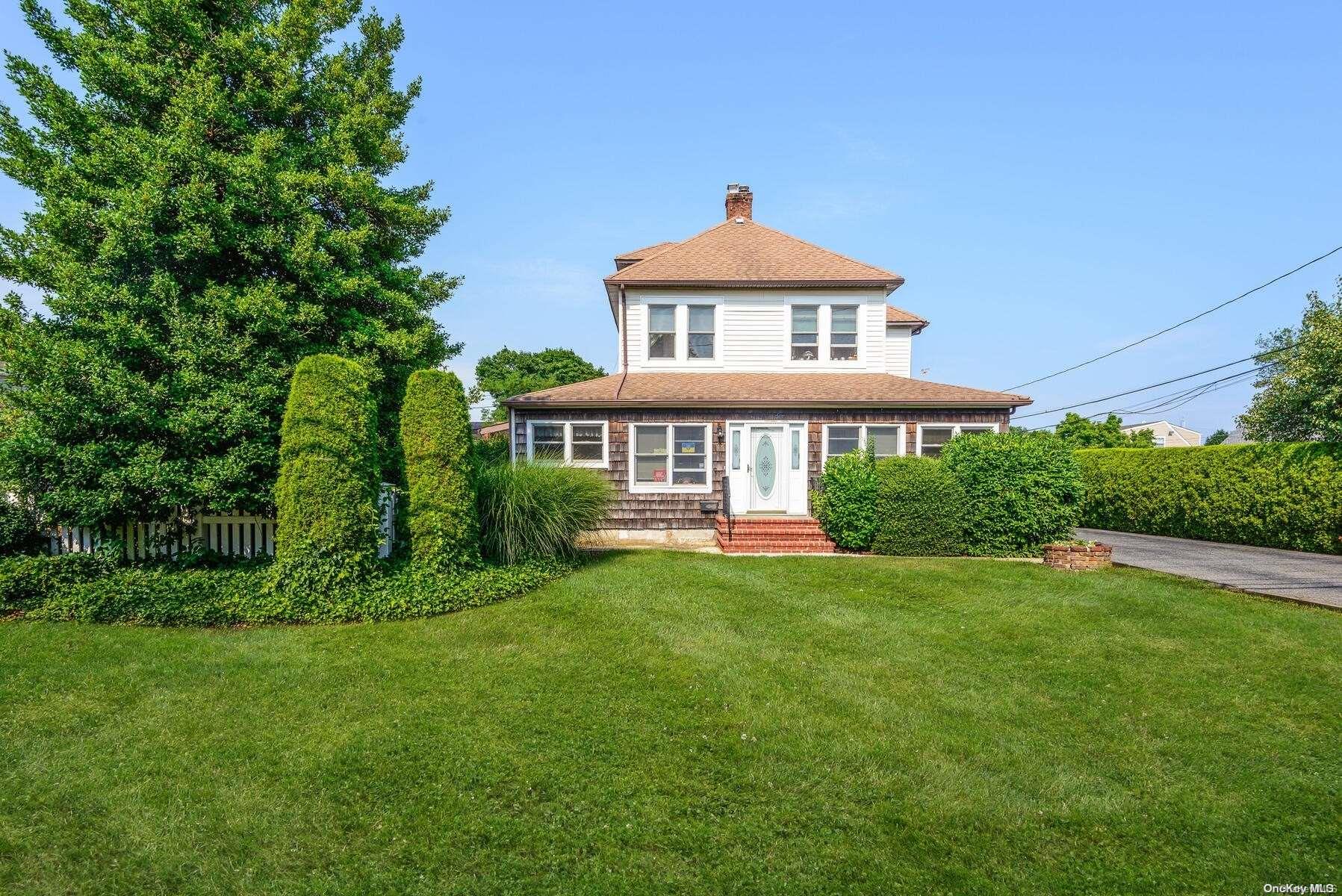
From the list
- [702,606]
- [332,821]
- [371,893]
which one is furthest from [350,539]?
[371,893]

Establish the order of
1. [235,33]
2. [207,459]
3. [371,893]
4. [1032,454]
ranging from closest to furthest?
[371,893] < [207,459] < [235,33] < [1032,454]

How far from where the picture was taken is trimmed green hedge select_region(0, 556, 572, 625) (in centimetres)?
771

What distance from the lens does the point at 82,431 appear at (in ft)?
28.4

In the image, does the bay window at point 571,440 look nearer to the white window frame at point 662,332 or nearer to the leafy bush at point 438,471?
the white window frame at point 662,332

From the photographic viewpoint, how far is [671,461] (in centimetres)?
1468

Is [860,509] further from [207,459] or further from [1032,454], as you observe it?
[207,459]

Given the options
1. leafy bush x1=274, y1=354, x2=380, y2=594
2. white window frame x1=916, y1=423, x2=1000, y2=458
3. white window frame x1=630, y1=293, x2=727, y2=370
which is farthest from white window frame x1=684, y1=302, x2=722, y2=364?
leafy bush x1=274, y1=354, x2=380, y2=594

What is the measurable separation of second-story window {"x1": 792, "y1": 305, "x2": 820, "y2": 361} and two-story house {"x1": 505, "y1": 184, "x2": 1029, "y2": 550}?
0.03 meters

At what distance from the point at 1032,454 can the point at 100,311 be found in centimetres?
1502

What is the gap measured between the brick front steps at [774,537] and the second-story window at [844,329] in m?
4.97

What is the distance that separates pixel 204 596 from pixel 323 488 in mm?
1996

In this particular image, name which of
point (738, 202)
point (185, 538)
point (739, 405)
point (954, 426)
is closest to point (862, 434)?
point (954, 426)

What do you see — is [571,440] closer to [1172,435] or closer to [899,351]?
[899,351]

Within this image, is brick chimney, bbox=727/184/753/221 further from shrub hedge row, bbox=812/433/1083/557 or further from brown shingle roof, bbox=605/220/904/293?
shrub hedge row, bbox=812/433/1083/557
